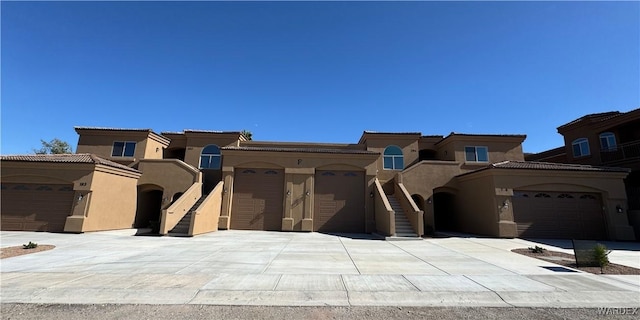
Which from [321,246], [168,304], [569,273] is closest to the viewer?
[168,304]

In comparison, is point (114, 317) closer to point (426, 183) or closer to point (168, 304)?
point (168, 304)

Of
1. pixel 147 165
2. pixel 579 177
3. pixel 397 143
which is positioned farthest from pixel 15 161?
pixel 579 177

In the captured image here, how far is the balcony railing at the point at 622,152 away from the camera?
2030cm

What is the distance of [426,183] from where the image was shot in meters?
21.0

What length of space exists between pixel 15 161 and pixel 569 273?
2667 cm

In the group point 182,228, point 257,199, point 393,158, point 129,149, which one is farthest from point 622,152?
point 129,149

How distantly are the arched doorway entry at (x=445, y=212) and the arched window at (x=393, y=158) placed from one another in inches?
166

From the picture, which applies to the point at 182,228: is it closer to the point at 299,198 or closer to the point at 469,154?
the point at 299,198

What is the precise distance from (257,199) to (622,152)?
27202 mm

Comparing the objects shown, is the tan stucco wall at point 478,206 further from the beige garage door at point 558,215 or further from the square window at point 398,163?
the square window at point 398,163

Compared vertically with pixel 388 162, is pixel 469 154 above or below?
above

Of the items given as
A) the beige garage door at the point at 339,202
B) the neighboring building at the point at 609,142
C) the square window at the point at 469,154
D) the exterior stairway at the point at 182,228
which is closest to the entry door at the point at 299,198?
the beige garage door at the point at 339,202

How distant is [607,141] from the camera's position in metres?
22.2

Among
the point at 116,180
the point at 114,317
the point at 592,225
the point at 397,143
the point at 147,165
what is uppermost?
the point at 397,143
